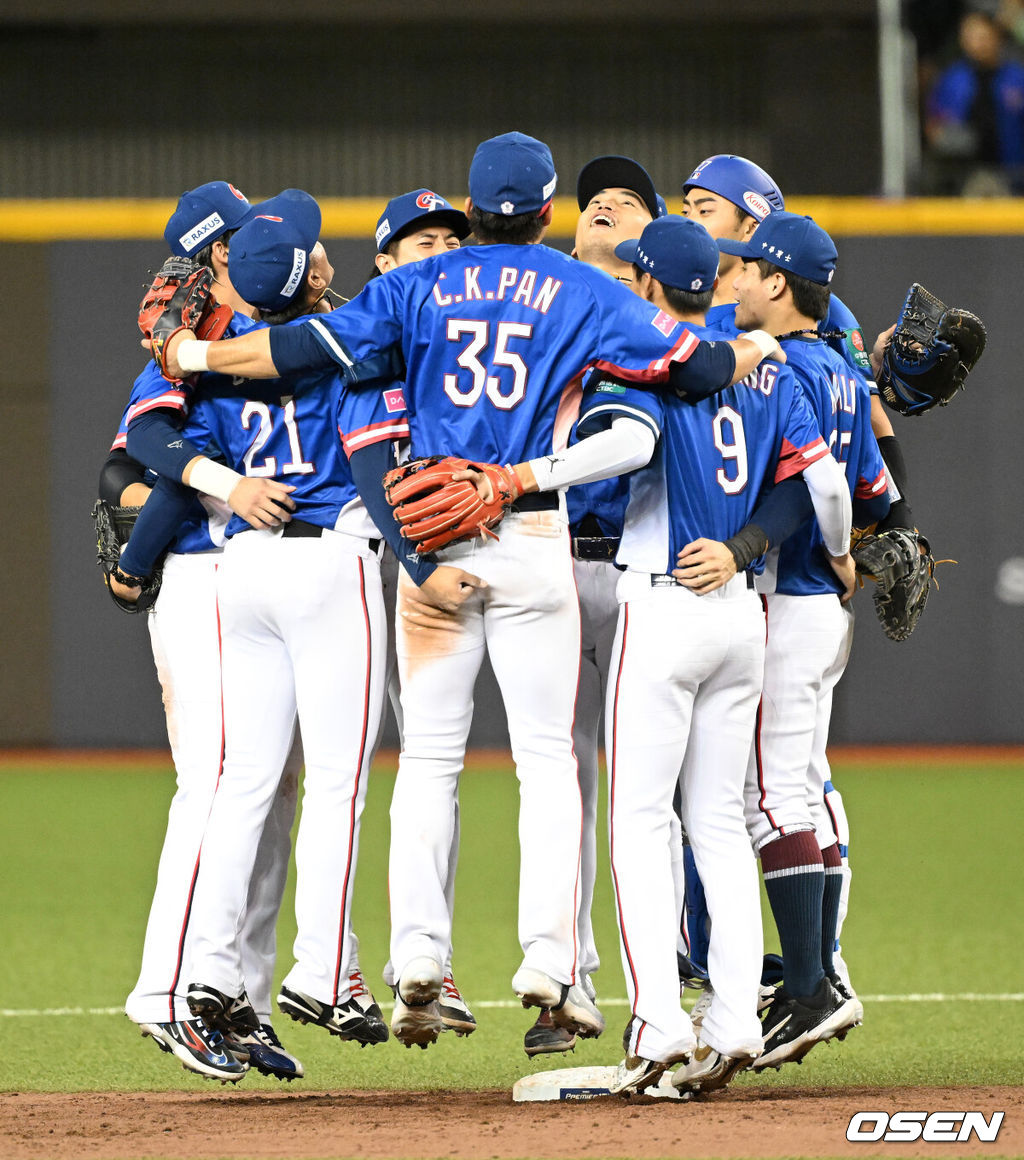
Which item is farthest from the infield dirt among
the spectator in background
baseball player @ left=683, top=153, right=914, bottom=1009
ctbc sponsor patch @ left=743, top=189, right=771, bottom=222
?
the spectator in background

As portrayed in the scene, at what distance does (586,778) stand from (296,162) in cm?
986

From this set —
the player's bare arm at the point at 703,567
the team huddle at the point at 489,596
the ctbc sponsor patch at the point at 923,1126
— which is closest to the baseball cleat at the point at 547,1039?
the team huddle at the point at 489,596

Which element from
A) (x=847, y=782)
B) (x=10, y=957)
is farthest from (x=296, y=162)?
(x=10, y=957)

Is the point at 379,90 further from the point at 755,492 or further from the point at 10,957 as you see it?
the point at 755,492

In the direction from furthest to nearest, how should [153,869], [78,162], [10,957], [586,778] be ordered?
[78,162]
[153,869]
[10,957]
[586,778]

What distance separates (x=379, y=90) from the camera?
13852 millimetres

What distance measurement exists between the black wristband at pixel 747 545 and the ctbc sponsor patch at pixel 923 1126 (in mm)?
1223

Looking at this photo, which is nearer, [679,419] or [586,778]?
[679,419]

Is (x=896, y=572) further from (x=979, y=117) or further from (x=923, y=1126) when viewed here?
(x=979, y=117)

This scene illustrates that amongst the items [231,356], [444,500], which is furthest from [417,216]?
[444,500]

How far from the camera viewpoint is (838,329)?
4836 mm

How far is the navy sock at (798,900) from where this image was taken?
14.1ft

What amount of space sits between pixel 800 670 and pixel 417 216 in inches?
58.8

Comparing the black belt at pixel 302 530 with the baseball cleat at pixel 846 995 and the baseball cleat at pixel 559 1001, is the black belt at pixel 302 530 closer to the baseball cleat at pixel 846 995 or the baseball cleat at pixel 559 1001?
the baseball cleat at pixel 559 1001
